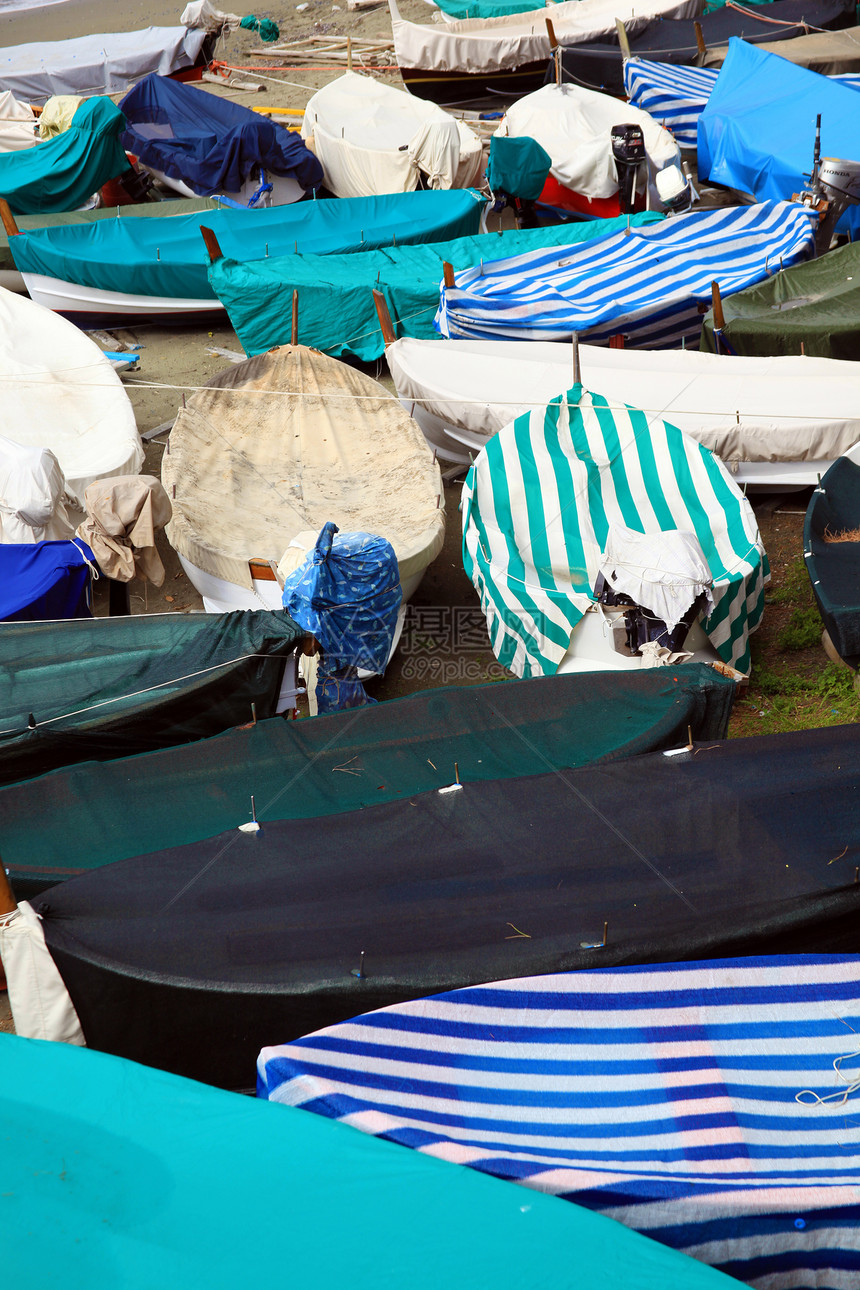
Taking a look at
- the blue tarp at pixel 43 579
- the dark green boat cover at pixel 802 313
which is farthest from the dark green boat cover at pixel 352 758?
the dark green boat cover at pixel 802 313

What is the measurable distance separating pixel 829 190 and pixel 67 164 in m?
12.1

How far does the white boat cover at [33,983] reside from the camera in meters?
4.71

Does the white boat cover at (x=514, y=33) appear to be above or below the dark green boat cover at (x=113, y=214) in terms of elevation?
above

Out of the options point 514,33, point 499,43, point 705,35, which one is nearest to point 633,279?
point 499,43

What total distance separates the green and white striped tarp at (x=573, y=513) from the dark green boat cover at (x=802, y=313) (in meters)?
2.38

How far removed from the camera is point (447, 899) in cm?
505

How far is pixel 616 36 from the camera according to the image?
2234 centimetres

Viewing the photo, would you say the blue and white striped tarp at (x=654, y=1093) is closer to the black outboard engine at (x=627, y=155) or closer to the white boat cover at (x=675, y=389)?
Answer: the white boat cover at (x=675, y=389)

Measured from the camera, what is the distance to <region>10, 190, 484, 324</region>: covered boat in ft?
47.5

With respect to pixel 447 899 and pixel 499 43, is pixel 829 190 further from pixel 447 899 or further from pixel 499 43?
pixel 447 899

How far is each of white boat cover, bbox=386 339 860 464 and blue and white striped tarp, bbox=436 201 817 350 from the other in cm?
41

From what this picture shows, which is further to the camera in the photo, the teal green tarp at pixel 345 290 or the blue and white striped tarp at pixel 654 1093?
the teal green tarp at pixel 345 290

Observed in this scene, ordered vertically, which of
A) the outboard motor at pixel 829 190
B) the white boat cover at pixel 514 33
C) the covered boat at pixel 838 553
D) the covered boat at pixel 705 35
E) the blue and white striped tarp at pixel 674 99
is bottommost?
the covered boat at pixel 838 553

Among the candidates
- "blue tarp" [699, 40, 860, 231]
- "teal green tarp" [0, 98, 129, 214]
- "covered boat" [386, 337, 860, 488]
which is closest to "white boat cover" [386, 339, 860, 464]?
"covered boat" [386, 337, 860, 488]
